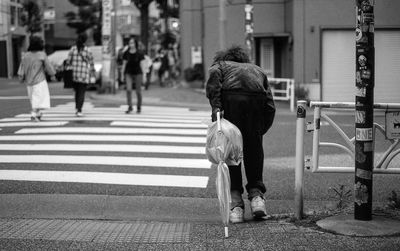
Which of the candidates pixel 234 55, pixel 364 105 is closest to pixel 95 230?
pixel 234 55

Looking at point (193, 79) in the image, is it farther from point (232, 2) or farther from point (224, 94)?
point (224, 94)

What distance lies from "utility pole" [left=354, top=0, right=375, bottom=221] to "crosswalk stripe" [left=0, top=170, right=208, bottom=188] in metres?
2.46

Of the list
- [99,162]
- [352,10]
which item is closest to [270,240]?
[99,162]

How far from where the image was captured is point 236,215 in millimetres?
5922

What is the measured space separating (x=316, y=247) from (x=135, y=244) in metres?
1.51

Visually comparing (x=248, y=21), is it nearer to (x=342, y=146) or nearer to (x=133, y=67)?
(x=133, y=67)

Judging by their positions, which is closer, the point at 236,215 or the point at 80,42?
the point at 236,215

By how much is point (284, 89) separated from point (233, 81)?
50.0 ft

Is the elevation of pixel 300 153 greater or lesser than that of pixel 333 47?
lesser

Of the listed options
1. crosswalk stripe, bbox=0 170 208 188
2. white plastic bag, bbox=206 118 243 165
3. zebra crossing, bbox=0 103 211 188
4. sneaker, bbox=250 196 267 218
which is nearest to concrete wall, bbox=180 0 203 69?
zebra crossing, bbox=0 103 211 188

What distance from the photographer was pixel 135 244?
16.8 feet

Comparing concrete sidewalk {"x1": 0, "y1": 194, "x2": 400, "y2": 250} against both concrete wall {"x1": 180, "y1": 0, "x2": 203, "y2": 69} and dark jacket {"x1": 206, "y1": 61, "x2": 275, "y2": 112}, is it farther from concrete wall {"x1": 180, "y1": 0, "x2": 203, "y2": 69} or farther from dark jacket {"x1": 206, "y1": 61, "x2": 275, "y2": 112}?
concrete wall {"x1": 180, "y1": 0, "x2": 203, "y2": 69}

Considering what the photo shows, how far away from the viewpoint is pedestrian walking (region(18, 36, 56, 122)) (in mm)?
13062

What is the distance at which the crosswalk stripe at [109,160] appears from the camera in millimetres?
8797
